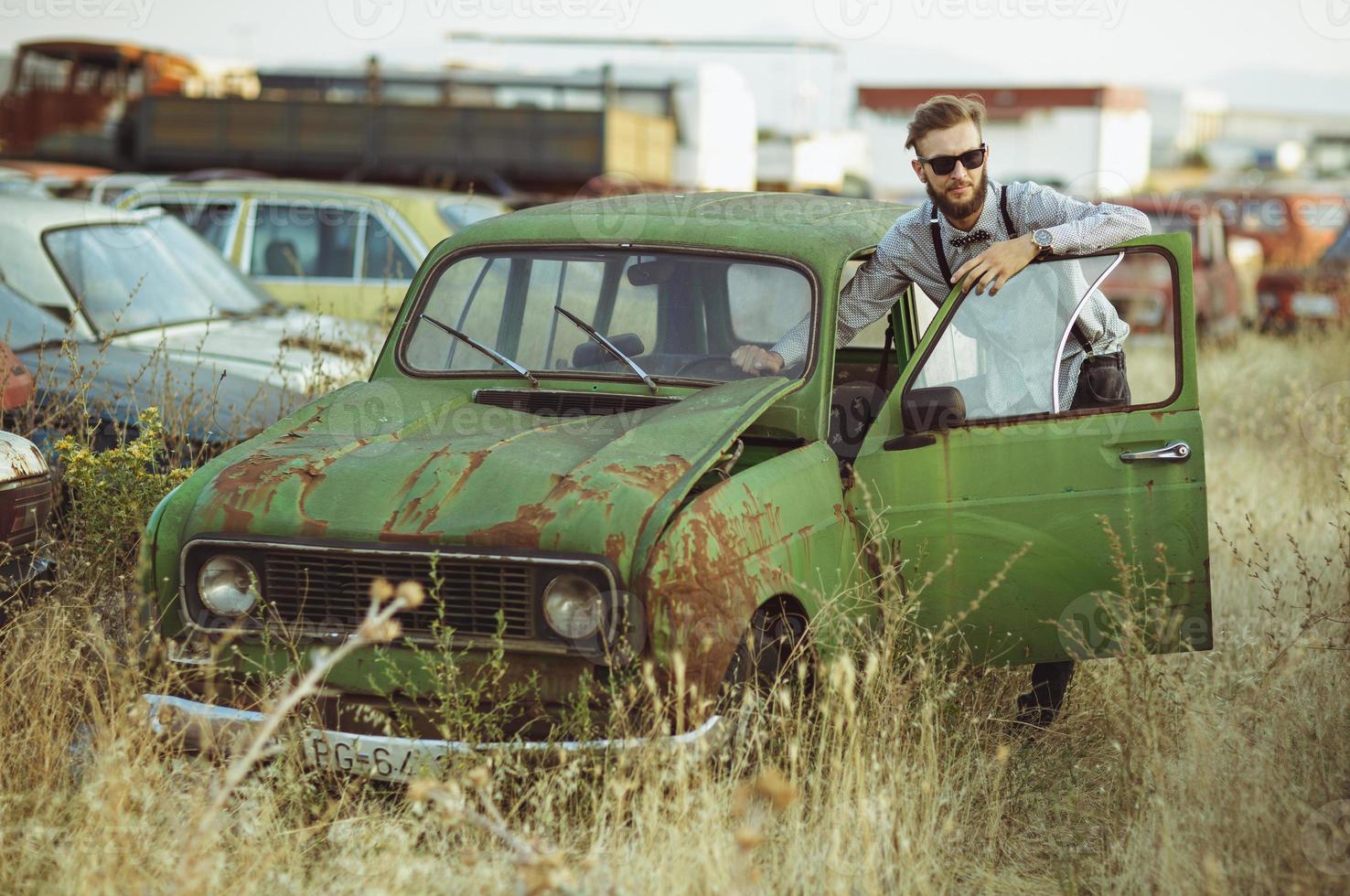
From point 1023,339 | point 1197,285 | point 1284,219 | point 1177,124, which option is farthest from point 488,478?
point 1177,124

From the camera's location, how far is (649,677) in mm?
3357

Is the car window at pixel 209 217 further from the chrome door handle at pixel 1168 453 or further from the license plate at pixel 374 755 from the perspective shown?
the chrome door handle at pixel 1168 453

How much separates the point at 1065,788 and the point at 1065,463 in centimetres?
100

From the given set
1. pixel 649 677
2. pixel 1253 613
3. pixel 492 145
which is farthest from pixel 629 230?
pixel 492 145

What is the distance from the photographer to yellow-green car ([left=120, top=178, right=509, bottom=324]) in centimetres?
1003

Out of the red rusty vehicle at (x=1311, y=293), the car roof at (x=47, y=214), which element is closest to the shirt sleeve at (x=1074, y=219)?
the car roof at (x=47, y=214)

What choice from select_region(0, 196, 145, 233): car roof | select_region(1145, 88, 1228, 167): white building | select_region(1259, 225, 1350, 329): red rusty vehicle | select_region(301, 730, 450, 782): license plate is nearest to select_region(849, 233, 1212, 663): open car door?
select_region(301, 730, 450, 782): license plate

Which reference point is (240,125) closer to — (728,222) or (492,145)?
(492,145)

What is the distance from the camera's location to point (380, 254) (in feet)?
33.1

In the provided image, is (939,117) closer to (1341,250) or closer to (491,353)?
(491,353)

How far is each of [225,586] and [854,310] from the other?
214cm

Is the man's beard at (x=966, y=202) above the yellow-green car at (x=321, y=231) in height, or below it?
below

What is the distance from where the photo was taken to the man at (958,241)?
452 cm

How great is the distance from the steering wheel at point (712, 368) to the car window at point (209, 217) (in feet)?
22.1
